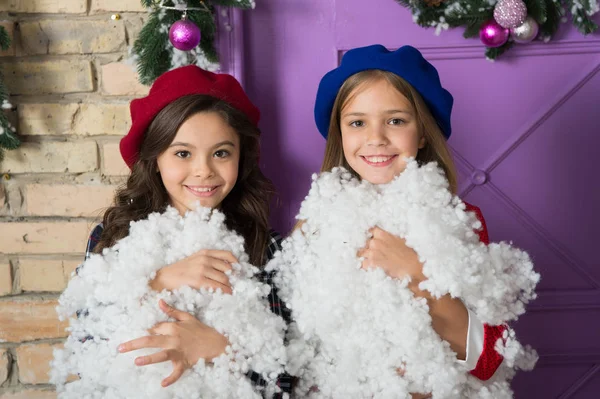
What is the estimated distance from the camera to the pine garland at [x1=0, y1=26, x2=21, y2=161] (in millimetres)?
1638

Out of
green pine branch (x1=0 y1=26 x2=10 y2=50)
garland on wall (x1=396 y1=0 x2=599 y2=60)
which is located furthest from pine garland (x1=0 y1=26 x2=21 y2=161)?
garland on wall (x1=396 y1=0 x2=599 y2=60)

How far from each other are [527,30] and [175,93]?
40.6 inches

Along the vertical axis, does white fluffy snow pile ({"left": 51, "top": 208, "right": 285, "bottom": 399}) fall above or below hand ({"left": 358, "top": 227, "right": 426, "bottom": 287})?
below

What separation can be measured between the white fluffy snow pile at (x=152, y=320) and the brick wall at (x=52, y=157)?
468 mm

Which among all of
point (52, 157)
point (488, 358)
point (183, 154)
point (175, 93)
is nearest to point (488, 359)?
point (488, 358)

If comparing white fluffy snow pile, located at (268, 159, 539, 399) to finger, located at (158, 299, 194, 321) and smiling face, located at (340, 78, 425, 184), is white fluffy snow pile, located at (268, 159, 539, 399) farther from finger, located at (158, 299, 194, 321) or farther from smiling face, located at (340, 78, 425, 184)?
finger, located at (158, 299, 194, 321)

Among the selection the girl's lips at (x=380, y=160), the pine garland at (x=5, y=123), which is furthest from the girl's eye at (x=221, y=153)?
the pine garland at (x=5, y=123)

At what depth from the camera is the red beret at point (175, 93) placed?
1.48 metres

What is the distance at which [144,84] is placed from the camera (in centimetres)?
166

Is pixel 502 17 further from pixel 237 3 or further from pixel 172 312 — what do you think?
pixel 172 312

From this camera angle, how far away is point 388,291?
49.9 inches

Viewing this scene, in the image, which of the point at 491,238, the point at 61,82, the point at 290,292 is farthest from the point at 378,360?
the point at 61,82

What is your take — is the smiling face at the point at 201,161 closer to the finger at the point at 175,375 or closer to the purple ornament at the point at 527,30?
the finger at the point at 175,375

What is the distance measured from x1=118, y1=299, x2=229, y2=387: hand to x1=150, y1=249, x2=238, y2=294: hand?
0.06 meters
